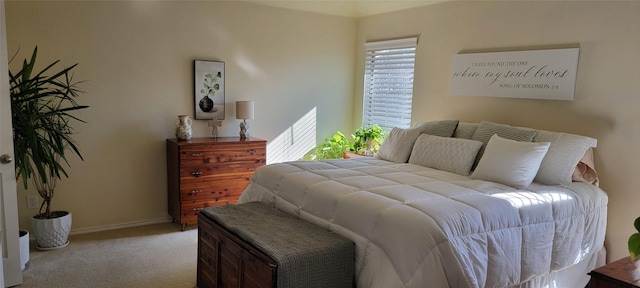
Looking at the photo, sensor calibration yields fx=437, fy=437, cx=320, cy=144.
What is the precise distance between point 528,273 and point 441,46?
102 inches

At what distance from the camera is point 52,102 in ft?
12.5

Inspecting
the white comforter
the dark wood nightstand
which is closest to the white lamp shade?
the white comforter

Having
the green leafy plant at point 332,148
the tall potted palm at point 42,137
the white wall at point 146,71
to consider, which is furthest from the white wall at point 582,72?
the tall potted palm at point 42,137

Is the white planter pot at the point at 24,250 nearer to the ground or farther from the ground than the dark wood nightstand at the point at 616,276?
nearer to the ground

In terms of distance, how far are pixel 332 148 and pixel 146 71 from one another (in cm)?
220

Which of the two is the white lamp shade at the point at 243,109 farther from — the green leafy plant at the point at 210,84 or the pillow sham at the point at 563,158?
the pillow sham at the point at 563,158

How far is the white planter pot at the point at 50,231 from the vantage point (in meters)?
3.59

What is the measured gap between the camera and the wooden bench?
86.9 inches

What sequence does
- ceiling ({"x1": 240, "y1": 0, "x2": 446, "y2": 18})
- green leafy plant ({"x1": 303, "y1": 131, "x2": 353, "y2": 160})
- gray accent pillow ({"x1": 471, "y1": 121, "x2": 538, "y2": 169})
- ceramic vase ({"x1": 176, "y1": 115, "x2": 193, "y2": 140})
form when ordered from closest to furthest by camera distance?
gray accent pillow ({"x1": 471, "y1": 121, "x2": 538, "y2": 169}) → ceramic vase ({"x1": 176, "y1": 115, "x2": 193, "y2": 140}) → ceiling ({"x1": 240, "y1": 0, "x2": 446, "y2": 18}) → green leafy plant ({"x1": 303, "y1": 131, "x2": 353, "y2": 160})

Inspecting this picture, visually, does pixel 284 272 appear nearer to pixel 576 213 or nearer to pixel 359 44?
pixel 576 213

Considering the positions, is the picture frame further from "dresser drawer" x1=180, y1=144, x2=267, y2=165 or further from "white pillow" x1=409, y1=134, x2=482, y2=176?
"white pillow" x1=409, y1=134, x2=482, y2=176

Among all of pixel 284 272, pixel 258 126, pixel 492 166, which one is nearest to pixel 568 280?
pixel 492 166

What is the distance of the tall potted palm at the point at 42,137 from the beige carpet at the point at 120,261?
205 mm

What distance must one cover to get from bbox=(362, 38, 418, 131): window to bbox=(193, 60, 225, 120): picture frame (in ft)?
5.96
